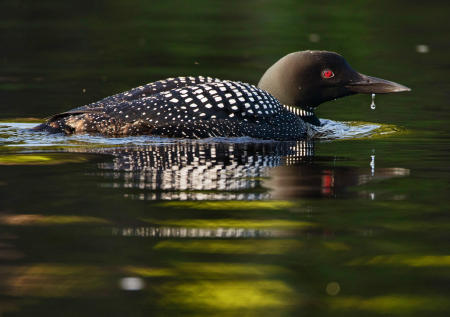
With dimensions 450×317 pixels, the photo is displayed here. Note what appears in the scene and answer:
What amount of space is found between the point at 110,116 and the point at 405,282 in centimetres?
341

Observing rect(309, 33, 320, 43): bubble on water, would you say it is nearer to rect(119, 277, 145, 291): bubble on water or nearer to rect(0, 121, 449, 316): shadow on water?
rect(0, 121, 449, 316): shadow on water

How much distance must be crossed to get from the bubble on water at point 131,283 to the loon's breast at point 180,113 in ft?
10.2

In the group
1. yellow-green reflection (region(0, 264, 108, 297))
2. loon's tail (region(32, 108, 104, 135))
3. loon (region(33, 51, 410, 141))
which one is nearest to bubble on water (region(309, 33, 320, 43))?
loon (region(33, 51, 410, 141))

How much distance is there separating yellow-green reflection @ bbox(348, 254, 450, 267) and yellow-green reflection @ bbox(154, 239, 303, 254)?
306 mm

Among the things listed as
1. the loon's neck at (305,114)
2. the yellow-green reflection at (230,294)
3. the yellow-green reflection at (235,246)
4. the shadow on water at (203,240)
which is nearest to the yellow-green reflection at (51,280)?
the shadow on water at (203,240)

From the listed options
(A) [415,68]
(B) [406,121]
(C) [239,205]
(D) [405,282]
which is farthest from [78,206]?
(A) [415,68]

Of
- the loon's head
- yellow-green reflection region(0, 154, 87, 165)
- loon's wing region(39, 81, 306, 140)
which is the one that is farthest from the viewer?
the loon's head

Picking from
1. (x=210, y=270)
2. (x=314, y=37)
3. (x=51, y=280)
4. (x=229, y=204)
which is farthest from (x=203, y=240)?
(x=314, y=37)

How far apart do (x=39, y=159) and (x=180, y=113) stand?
111cm

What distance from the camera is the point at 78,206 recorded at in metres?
4.63

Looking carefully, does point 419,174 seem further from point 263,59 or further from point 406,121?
point 263,59

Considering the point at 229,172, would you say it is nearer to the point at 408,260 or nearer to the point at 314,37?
the point at 408,260

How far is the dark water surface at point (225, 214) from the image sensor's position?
3383 mm

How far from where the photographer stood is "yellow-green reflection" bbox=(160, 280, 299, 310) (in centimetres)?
328
